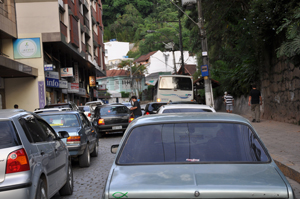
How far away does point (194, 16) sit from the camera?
32719 millimetres

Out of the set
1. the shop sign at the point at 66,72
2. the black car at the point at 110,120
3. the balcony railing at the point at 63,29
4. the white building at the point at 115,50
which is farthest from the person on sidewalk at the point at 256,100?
the white building at the point at 115,50

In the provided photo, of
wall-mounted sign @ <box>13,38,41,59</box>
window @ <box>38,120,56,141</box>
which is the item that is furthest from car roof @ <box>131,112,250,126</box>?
wall-mounted sign @ <box>13,38,41,59</box>

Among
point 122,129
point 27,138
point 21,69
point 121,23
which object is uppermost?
point 121,23

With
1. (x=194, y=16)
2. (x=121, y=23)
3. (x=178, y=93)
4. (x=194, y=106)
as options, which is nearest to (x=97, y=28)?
(x=194, y=16)

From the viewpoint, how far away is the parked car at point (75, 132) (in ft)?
30.1

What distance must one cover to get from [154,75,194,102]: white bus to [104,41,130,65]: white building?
9247 centimetres

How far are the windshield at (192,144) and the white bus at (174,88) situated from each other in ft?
75.5

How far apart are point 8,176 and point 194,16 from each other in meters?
30.1

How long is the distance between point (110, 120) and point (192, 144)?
45.3 feet

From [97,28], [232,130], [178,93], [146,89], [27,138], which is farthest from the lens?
[146,89]

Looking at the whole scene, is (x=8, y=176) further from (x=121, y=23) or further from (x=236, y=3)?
(x=121, y=23)

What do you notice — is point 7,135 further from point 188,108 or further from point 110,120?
point 110,120

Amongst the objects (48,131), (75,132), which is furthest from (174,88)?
(48,131)

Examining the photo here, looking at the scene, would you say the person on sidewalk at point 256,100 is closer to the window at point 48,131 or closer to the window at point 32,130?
the window at point 48,131
